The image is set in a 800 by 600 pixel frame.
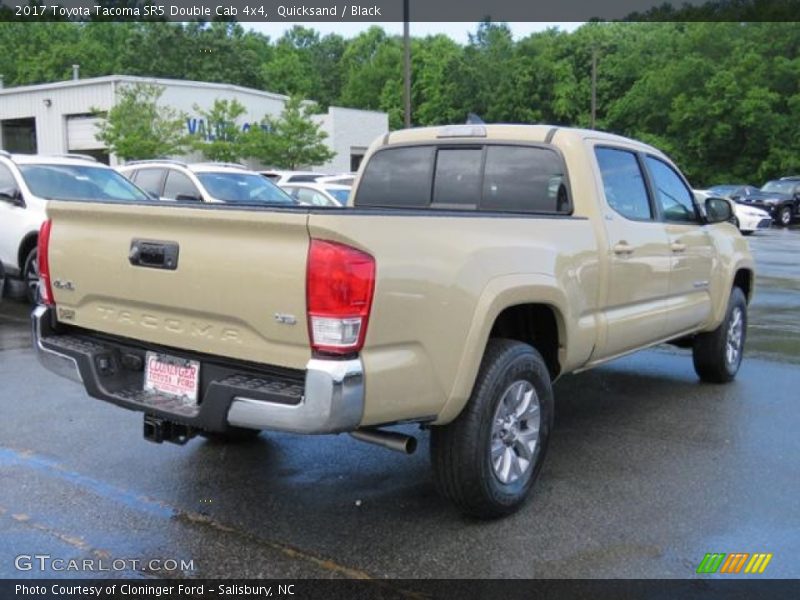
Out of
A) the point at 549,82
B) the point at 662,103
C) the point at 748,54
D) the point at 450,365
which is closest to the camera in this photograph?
the point at 450,365

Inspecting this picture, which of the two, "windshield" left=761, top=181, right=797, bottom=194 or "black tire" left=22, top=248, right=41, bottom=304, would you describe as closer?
"black tire" left=22, top=248, right=41, bottom=304

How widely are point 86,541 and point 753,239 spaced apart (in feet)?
77.2

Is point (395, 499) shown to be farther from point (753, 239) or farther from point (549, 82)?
point (549, 82)

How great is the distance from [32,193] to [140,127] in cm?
2276

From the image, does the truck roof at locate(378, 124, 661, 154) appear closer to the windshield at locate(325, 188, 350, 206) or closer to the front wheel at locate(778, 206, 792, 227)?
the windshield at locate(325, 188, 350, 206)

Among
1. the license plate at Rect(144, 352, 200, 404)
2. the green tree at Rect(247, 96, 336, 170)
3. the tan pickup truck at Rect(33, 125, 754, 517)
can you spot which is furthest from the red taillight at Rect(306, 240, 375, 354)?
the green tree at Rect(247, 96, 336, 170)

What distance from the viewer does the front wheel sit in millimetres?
30219

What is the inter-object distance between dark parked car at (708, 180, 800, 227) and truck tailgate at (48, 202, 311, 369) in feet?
93.0

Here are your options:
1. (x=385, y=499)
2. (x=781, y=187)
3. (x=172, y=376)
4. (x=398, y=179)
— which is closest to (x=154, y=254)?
(x=172, y=376)

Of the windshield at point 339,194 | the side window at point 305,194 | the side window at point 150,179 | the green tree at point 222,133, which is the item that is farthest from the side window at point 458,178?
the green tree at point 222,133

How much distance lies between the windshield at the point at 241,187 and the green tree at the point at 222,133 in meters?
21.6

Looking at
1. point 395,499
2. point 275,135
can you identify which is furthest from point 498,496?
point 275,135

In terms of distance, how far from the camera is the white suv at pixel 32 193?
993 cm

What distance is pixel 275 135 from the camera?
36562mm
